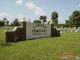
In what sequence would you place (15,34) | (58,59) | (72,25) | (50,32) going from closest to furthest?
(58,59) < (15,34) < (50,32) < (72,25)

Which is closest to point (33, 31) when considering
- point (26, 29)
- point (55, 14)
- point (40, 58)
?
point (26, 29)

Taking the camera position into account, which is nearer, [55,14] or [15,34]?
[15,34]

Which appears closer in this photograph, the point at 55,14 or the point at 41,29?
the point at 41,29

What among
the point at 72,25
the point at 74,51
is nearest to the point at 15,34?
the point at 74,51

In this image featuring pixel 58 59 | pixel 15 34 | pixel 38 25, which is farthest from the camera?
pixel 38 25

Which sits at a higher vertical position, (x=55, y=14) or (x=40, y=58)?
(x=55, y=14)

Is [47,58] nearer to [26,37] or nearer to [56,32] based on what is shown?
[26,37]

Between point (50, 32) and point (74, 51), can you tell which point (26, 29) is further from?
point (74, 51)

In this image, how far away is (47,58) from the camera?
40.8ft

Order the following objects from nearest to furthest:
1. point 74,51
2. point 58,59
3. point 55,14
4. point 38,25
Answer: point 58,59 < point 74,51 < point 38,25 < point 55,14

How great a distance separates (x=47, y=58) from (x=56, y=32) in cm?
1859

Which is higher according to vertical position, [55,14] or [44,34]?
[55,14]

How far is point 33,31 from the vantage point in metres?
26.3

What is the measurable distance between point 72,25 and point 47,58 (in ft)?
241
